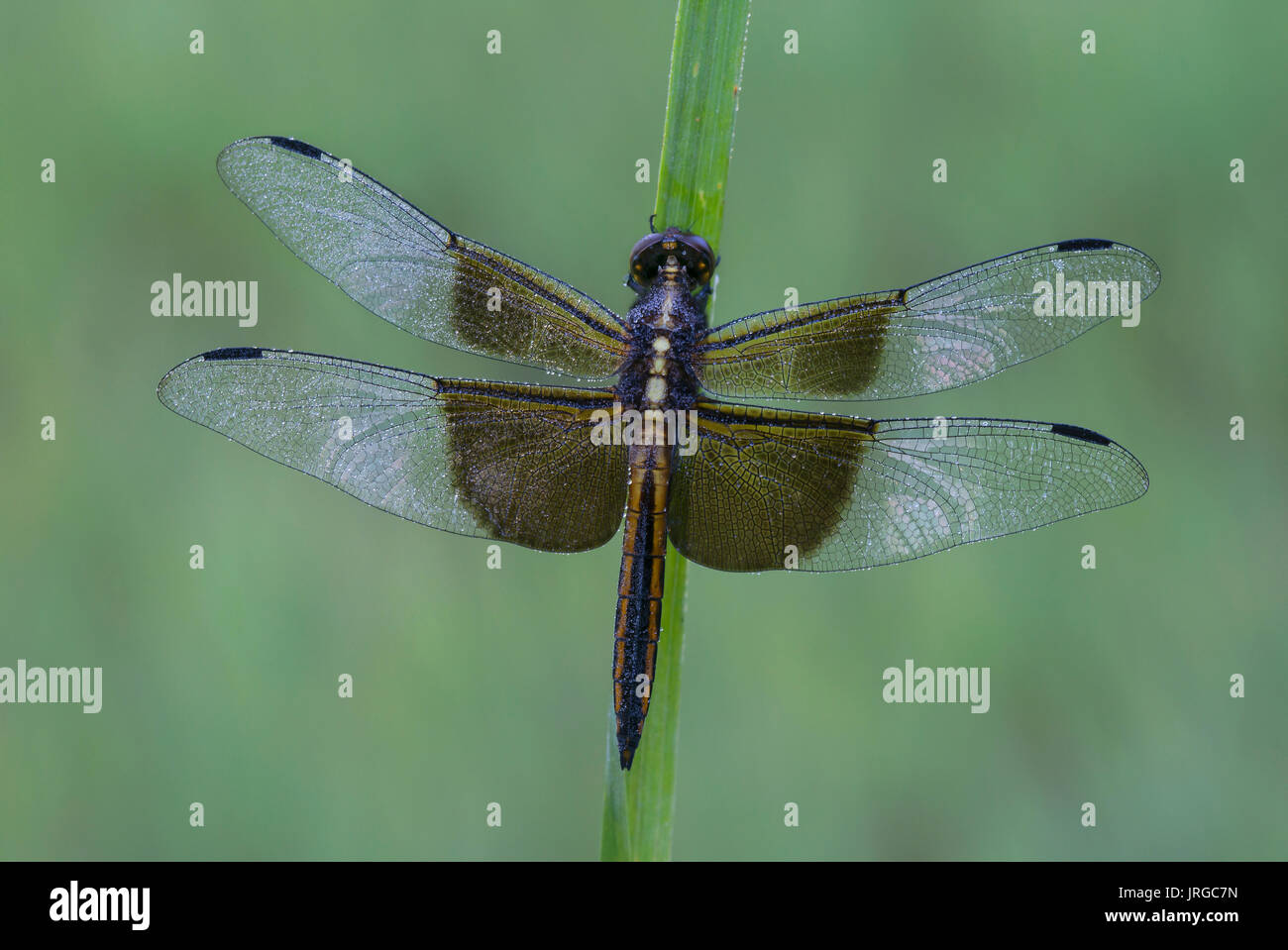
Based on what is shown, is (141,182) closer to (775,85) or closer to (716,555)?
(775,85)

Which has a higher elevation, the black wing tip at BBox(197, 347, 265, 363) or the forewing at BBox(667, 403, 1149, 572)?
the black wing tip at BBox(197, 347, 265, 363)

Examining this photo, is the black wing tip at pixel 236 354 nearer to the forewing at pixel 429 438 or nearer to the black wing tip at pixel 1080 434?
the forewing at pixel 429 438

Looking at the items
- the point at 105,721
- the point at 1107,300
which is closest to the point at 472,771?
the point at 105,721

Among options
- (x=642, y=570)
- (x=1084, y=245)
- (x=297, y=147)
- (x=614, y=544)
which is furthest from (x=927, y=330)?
(x=297, y=147)

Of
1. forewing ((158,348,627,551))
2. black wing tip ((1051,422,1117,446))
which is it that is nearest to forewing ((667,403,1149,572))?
black wing tip ((1051,422,1117,446))

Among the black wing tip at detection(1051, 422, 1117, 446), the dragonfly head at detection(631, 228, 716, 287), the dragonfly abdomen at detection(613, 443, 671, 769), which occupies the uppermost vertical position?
the dragonfly head at detection(631, 228, 716, 287)

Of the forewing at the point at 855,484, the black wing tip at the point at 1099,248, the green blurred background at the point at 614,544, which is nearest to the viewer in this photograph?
the black wing tip at the point at 1099,248

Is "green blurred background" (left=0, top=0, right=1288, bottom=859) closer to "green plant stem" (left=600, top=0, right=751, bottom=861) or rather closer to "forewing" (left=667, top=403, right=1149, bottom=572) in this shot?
"forewing" (left=667, top=403, right=1149, bottom=572)

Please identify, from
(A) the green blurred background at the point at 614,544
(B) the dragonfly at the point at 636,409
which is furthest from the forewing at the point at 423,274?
(A) the green blurred background at the point at 614,544
